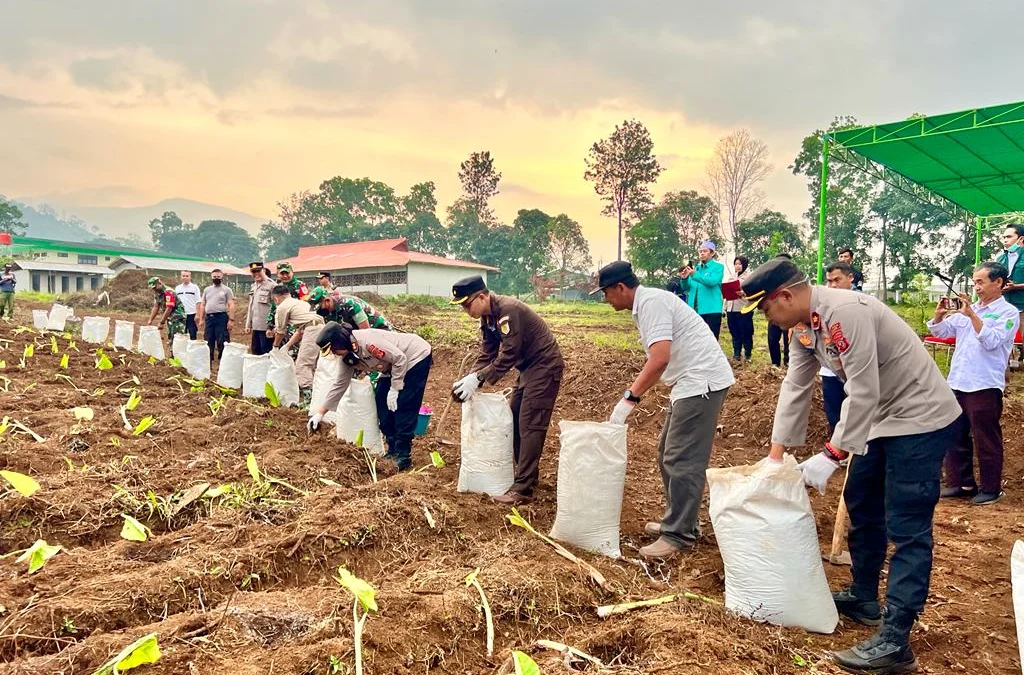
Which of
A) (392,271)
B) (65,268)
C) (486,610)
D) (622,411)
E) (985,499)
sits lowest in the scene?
(985,499)

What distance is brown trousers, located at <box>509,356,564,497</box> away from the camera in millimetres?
3719

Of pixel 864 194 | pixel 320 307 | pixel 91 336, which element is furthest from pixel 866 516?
pixel 864 194

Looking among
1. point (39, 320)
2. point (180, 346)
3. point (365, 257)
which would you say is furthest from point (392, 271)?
point (180, 346)

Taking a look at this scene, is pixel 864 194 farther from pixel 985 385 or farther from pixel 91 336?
pixel 91 336

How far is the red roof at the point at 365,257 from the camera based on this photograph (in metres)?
33.9

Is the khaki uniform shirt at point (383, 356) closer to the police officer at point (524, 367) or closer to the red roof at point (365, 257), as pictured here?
the police officer at point (524, 367)

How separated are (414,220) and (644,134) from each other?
23773 millimetres

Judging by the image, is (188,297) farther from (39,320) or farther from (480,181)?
(480,181)

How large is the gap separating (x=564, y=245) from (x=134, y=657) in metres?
40.3

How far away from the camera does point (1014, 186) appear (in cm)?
1454

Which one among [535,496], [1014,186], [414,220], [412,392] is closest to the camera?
[535,496]

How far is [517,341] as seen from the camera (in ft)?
12.4

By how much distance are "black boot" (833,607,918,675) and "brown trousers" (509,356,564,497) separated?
1886 mm

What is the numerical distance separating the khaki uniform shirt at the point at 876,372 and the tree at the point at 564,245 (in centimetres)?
3797
